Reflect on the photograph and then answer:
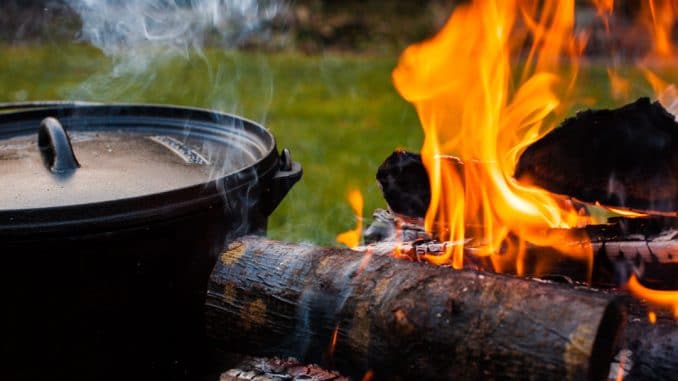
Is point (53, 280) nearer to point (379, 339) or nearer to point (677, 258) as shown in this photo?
point (379, 339)

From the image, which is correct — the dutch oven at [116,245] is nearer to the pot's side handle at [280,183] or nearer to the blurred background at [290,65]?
the pot's side handle at [280,183]

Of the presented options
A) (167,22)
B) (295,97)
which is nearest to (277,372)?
(167,22)

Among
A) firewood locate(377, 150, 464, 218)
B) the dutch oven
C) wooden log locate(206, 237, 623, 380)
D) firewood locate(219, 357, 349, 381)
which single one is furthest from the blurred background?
wooden log locate(206, 237, 623, 380)

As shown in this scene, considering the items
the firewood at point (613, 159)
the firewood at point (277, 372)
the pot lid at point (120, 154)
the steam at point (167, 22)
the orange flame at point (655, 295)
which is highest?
the steam at point (167, 22)

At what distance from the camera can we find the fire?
2.14 m

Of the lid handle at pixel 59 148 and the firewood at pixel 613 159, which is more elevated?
the firewood at pixel 613 159

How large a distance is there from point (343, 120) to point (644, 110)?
3934mm

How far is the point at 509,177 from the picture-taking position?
7.47 feet

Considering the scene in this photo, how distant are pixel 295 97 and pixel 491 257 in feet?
15.2

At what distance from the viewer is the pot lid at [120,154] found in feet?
6.34

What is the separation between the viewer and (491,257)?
204 cm

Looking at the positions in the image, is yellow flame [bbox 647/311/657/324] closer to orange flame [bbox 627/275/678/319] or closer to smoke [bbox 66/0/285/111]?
orange flame [bbox 627/275/678/319]

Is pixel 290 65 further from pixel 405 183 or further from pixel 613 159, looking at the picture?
pixel 613 159

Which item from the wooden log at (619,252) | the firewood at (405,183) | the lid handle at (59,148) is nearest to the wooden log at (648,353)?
the wooden log at (619,252)
